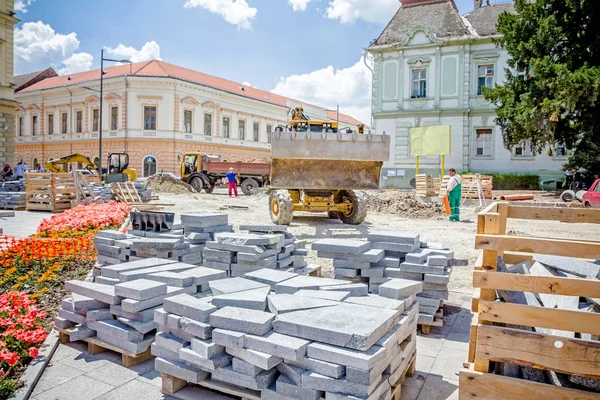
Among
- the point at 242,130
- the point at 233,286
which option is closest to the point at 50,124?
the point at 242,130

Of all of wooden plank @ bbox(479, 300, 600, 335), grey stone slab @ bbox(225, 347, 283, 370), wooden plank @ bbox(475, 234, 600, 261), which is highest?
wooden plank @ bbox(475, 234, 600, 261)

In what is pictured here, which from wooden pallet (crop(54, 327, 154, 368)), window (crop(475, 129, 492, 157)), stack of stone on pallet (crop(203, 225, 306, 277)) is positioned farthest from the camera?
window (crop(475, 129, 492, 157))

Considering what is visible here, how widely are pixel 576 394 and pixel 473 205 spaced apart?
1928 centimetres

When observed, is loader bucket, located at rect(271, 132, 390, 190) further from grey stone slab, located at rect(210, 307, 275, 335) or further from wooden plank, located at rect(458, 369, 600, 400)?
wooden plank, located at rect(458, 369, 600, 400)

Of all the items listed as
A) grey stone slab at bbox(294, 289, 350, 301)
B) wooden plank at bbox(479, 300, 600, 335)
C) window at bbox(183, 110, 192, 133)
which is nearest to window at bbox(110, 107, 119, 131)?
window at bbox(183, 110, 192, 133)

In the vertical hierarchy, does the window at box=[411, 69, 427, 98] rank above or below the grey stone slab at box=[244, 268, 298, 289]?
above

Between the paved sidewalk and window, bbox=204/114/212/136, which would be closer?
the paved sidewalk

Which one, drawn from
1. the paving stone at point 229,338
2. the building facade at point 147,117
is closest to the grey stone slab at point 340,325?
the paving stone at point 229,338

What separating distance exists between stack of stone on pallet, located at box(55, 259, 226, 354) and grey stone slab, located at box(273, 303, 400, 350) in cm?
140

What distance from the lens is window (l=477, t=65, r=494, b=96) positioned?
2914cm

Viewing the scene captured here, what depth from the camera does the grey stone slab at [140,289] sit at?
3.84m

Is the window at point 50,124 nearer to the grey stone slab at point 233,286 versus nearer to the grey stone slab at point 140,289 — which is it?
the grey stone slab at point 140,289

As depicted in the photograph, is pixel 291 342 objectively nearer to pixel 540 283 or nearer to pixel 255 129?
pixel 540 283

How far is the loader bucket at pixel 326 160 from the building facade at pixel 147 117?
2447cm
